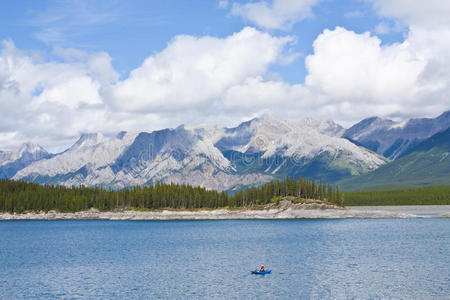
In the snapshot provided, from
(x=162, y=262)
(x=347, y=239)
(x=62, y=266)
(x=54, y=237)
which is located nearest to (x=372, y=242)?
(x=347, y=239)

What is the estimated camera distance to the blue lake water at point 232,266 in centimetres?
6119

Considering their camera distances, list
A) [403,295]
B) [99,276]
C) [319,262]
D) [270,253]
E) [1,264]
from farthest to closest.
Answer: [270,253] < [1,264] < [319,262] < [99,276] < [403,295]

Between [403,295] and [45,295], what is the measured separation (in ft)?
139

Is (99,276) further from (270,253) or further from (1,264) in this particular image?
(270,253)

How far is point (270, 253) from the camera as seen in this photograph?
312ft

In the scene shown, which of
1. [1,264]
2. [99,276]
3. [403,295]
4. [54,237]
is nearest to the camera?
[403,295]

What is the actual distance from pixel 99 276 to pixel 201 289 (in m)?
18.9

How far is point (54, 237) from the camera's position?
13962 cm

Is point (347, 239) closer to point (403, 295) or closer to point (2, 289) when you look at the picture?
point (403, 295)

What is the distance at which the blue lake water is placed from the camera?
6119 cm

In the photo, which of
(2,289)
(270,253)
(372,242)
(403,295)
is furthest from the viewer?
(372,242)

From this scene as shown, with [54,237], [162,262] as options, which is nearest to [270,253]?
[162,262]

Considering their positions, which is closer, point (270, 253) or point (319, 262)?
point (319, 262)

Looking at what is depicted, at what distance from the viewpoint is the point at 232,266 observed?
264ft
